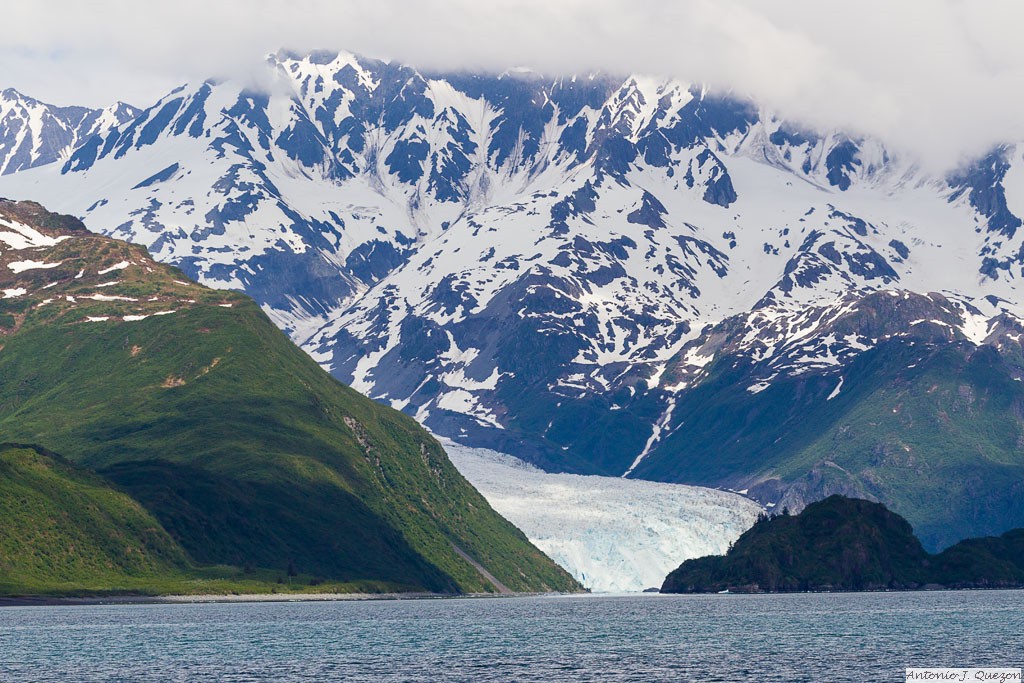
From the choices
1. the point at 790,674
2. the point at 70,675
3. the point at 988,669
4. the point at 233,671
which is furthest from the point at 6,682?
the point at 988,669

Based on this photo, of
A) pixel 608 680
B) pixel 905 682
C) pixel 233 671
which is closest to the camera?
pixel 905 682

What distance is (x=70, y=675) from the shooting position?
7657 inches

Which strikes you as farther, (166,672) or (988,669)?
(166,672)

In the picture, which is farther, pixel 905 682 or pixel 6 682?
pixel 6 682

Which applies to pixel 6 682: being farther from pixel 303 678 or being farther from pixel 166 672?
pixel 303 678

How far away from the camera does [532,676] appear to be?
193625 millimetres

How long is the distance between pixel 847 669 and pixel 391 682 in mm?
49614

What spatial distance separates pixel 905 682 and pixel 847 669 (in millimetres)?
19122

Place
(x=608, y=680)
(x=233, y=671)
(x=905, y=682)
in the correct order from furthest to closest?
(x=233, y=671) < (x=608, y=680) < (x=905, y=682)

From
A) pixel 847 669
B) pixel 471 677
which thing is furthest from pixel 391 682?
pixel 847 669

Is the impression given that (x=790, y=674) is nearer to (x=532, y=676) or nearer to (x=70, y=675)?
(x=532, y=676)

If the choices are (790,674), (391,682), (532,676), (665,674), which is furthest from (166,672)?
(790,674)

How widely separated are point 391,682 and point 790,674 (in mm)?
42185

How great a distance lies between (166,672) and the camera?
7849 inches
